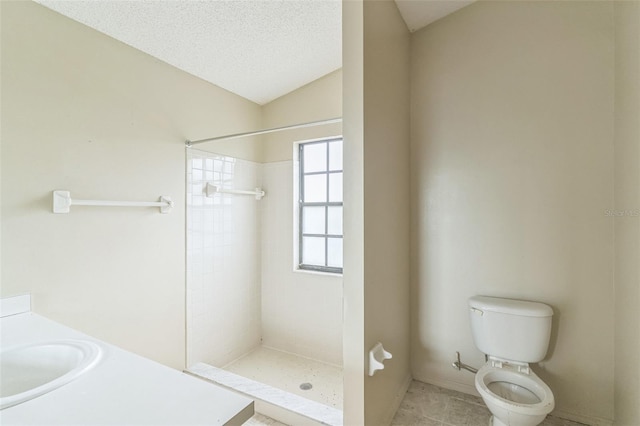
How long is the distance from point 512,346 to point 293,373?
66.2 inches

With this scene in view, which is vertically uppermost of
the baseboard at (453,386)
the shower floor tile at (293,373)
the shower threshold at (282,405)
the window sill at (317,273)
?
the window sill at (317,273)

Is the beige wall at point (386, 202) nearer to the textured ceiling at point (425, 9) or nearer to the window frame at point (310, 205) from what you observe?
the textured ceiling at point (425, 9)

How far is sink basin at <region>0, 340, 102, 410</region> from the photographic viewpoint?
95cm

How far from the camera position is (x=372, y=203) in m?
1.53

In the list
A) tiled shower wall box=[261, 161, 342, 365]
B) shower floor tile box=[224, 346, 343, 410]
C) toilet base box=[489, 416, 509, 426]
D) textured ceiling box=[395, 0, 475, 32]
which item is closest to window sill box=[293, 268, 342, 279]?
tiled shower wall box=[261, 161, 342, 365]

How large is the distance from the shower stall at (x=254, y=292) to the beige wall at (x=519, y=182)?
2.84 feet

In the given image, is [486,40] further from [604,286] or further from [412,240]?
[604,286]

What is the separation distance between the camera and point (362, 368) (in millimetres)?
1424

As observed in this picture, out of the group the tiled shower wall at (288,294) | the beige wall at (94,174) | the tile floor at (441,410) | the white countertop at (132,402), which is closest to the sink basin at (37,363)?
the white countertop at (132,402)

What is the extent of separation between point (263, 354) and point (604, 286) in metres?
2.64

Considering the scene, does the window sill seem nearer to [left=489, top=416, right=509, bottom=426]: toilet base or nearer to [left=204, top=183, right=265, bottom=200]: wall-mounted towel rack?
[left=204, top=183, right=265, bottom=200]: wall-mounted towel rack

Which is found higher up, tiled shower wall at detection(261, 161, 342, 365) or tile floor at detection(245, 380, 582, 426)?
tiled shower wall at detection(261, 161, 342, 365)

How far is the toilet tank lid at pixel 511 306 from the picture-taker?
171 cm

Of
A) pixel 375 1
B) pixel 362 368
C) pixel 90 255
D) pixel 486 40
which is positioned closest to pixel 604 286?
pixel 362 368
